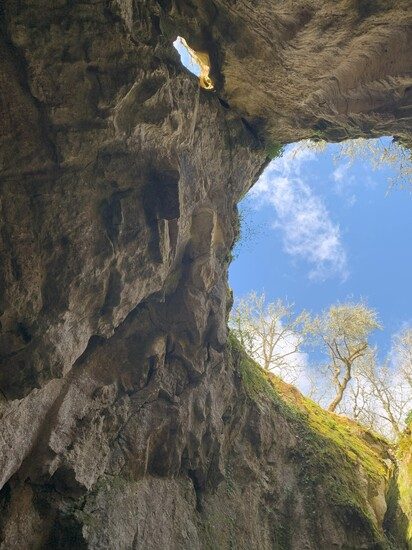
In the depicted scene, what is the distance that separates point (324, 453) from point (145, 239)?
1022 cm

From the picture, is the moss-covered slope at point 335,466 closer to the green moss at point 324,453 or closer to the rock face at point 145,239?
the green moss at point 324,453

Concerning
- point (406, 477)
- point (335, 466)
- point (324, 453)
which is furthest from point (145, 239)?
point (406, 477)

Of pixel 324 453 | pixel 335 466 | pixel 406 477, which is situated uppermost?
pixel 406 477

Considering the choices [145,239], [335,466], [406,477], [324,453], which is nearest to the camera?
[145,239]

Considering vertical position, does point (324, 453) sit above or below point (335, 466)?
above

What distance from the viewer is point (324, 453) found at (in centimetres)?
1495

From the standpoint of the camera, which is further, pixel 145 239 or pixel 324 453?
pixel 324 453

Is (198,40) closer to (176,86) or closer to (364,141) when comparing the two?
(176,86)

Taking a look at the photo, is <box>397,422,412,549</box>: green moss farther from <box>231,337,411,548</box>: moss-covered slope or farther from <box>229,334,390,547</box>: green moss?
<box>229,334,390,547</box>: green moss

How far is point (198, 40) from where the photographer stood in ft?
30.8

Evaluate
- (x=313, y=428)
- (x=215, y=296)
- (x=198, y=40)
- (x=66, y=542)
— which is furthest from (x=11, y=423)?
(x=313, y=428)

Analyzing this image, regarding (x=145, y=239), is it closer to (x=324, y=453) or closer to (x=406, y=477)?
(x=324, y=453)

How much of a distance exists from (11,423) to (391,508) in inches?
503

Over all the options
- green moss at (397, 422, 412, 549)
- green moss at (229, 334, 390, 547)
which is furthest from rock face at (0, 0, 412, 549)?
green moss at (397, 422, 412, 549)
